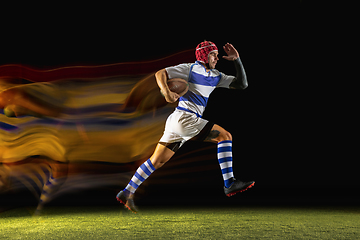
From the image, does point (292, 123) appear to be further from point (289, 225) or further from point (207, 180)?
point (289, 225)

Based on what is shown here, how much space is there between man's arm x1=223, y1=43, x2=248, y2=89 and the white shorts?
604 mm

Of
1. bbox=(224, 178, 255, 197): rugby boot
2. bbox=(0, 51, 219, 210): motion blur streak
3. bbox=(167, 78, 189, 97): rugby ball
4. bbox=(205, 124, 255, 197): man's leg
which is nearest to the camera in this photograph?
bbox=(224, 178, 255, 197): rugby boot

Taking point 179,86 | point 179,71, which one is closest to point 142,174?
point 179,86

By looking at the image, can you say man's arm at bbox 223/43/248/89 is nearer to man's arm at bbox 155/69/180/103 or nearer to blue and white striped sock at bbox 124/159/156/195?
man's arm at bbox 155/69/180/103

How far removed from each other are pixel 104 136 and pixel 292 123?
127 inches

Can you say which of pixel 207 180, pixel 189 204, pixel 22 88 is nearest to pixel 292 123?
pixel 207 180

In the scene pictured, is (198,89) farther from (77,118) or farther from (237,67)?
(77,118)

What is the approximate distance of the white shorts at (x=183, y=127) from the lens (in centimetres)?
386

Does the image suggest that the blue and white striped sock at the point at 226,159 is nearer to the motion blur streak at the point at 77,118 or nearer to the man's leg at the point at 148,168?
the man's leg at the point at 148,168

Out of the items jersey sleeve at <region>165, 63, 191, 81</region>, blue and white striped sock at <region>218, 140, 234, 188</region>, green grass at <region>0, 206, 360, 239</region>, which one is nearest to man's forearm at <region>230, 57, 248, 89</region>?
jersey sleeve at <region>165, 63, 191, 81</region>

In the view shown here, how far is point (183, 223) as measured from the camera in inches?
178

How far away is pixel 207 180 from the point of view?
6.54 m

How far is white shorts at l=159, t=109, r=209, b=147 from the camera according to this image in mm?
3861

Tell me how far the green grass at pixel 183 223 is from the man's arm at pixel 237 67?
4.96ft
